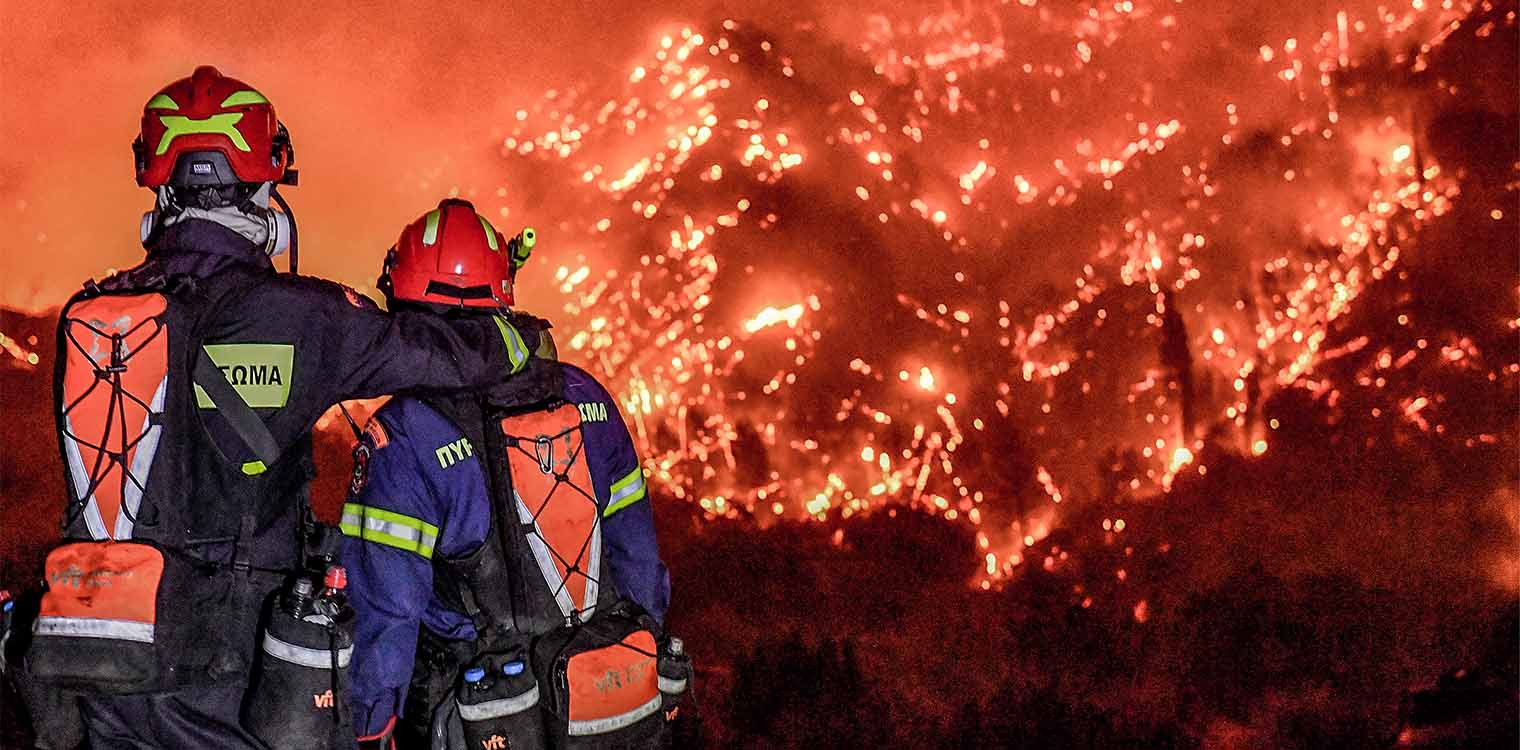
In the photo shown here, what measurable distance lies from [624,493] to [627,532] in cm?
13

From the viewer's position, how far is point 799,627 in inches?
454

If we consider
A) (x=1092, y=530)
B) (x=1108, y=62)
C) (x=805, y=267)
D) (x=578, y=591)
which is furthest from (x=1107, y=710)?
(x=578, y=591)

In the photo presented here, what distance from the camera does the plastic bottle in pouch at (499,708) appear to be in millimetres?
4852

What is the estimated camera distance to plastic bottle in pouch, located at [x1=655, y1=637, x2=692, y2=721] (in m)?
5.31

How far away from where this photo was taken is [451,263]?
17.4 ft

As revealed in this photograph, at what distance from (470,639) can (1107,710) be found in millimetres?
6963

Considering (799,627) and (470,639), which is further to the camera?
(799,627)

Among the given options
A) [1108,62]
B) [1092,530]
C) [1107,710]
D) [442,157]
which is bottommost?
[1107,710]

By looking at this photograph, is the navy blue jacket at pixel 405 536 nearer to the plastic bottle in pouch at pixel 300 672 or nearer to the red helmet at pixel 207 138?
the plastic bottle in pouch at pixel 300 672

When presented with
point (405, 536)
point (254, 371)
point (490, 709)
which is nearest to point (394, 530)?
point (405, 536)

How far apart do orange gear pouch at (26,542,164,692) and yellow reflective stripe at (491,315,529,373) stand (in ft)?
4.14

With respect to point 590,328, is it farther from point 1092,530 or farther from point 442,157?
point 1092,530

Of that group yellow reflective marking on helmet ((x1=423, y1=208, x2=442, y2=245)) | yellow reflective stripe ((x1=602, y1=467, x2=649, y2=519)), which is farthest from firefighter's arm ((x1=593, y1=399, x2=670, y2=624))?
yellow reflective marking on helmet ((x1=423, y1=208, x2=442, y2=245))

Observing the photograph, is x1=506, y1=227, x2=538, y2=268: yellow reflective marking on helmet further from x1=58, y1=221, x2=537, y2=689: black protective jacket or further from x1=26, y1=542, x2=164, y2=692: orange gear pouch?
x1=26, y1=542, x2=164, y2=692: orange gear pouch
